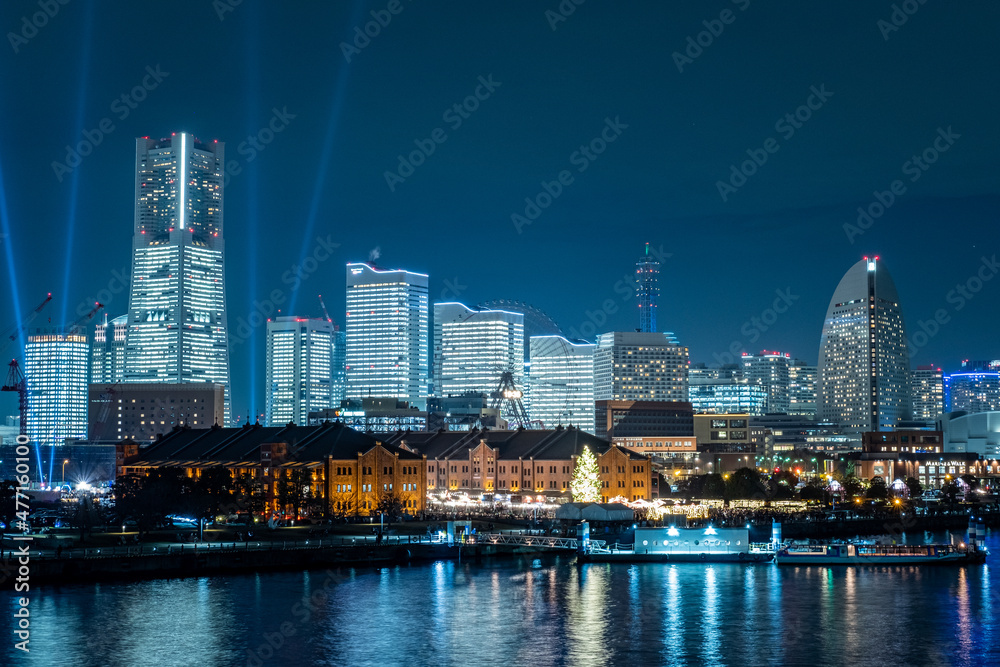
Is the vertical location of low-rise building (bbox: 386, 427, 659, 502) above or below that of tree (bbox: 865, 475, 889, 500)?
above

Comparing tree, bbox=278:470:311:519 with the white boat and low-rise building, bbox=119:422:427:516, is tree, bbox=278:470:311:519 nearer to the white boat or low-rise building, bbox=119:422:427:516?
low-rise building, bbox=119:422:427:516

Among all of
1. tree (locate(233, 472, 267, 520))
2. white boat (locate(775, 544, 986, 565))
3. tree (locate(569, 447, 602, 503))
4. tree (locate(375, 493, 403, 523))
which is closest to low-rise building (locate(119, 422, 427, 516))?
tree (locate(375, 493, 403, 523))

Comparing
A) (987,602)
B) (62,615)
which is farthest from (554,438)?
(62,615)

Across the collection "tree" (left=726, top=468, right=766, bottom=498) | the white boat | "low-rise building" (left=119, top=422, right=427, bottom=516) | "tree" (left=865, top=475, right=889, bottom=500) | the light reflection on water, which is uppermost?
"low-rise building" (left=119, top=422, right=427, bottom=516)

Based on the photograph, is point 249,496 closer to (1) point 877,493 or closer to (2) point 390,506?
(2) point 390,506

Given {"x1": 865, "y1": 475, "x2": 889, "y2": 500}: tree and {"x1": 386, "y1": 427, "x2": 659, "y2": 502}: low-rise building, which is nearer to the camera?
{"x1": 386, "y1": 427, "x2": 659, "y2": 502}: low-rise building

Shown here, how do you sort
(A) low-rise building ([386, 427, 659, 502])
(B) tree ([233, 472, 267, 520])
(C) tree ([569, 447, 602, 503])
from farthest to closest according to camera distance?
(A) low-rise building ([386, 427, 659, 502]) → (C) tree ([569, 447, 602, 503]) → (B) tree ([233, 472, 267, 520])

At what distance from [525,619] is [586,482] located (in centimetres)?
6937

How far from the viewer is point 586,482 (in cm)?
14038

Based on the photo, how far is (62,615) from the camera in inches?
2766

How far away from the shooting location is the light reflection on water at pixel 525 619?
201ft

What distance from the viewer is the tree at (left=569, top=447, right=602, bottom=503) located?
139875mm

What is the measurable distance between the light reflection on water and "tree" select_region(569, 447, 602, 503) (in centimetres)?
4559

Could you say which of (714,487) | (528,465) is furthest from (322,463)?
(714,487)
